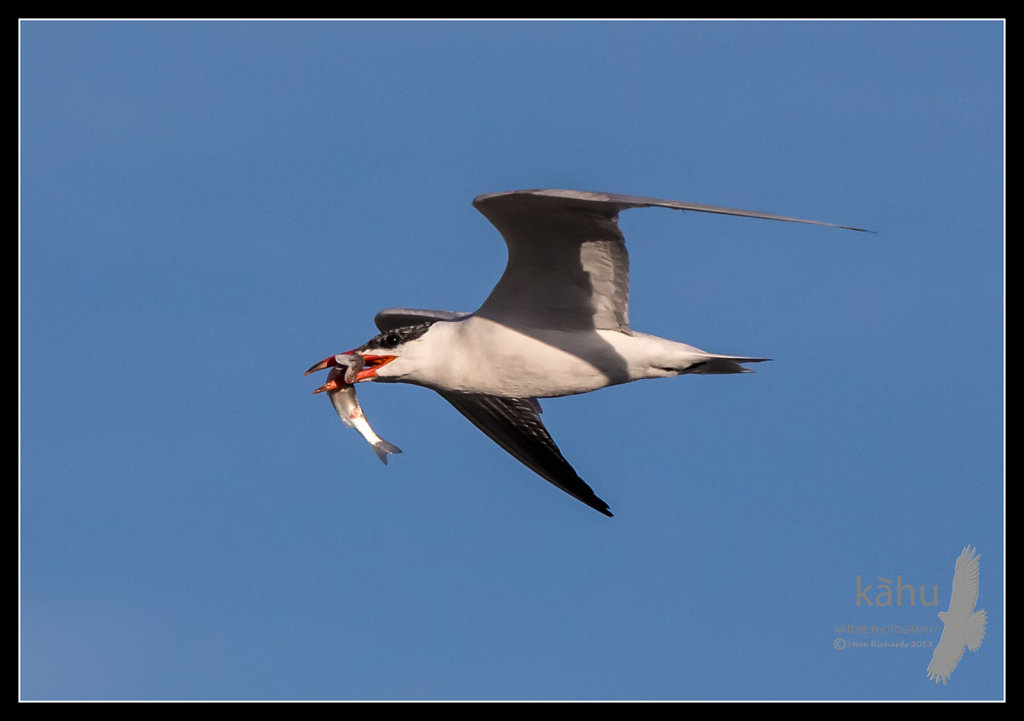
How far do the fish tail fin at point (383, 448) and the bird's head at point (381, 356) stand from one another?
63 centimetres

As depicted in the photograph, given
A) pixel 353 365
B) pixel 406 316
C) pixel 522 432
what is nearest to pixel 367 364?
pixel 353 365

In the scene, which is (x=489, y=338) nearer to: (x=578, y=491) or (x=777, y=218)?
(x=578, y=491)

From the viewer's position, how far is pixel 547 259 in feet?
33.7

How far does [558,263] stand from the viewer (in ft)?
33.8

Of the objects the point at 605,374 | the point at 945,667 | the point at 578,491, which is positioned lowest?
the point at 945,667

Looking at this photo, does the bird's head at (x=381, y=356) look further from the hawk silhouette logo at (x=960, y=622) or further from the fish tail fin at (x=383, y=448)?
the hawk silhouette logo at (x=960, y=622)

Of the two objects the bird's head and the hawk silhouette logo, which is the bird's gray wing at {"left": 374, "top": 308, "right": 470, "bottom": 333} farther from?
the hawk silhouette logo

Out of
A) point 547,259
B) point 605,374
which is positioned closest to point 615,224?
point 547,259

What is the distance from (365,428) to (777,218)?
208 inches

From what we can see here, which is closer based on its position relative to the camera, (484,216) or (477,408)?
(484,216)

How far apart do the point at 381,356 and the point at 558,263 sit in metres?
1.82

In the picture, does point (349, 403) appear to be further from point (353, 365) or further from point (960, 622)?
point (960, 622)

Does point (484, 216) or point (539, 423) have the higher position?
point (484, 216)

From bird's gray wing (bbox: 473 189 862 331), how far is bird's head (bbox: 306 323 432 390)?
0.66 metres
